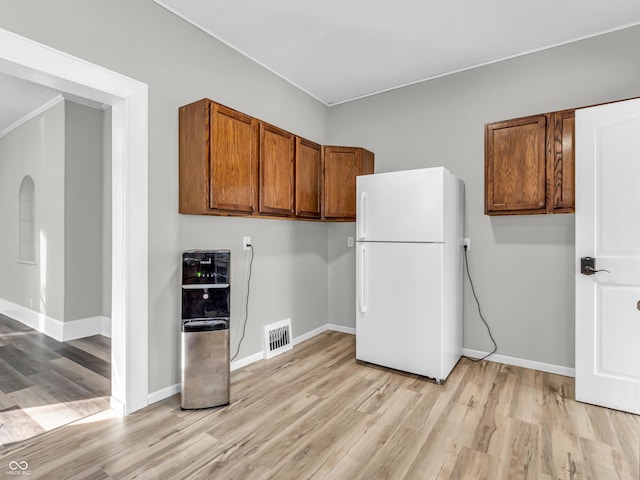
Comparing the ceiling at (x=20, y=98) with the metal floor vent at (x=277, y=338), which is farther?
the ceiling at (x=20, y=98)

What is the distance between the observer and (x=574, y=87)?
9.43ft

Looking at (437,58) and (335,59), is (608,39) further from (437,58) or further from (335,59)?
(335,59)

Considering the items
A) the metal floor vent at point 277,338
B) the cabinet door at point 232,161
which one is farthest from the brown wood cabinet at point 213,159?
the metal floor vent at point 277,338

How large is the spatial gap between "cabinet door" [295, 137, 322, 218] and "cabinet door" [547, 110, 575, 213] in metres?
2.01

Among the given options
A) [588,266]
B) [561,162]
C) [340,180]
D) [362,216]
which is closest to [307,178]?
[340,180]

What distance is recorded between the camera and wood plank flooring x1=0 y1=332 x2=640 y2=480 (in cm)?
179

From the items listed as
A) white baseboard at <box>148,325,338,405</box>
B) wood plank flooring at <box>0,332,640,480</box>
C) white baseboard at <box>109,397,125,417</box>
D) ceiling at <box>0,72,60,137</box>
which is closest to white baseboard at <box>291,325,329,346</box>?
white baseboard at <box>148,325,338,405</box>

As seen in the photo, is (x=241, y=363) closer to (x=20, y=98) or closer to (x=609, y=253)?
(x=609, y=253)

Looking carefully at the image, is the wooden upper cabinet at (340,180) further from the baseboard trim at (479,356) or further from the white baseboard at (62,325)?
the white baseboard at (62,325)

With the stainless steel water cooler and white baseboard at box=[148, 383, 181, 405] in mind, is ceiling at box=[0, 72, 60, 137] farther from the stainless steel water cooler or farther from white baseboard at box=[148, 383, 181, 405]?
white baseboard at box=[148, 383, 181, 405]

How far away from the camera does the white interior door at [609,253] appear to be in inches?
90.9

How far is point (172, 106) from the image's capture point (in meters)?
2.51

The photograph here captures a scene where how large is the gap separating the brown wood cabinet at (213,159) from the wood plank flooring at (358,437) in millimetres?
1444

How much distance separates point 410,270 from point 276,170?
144 cm
